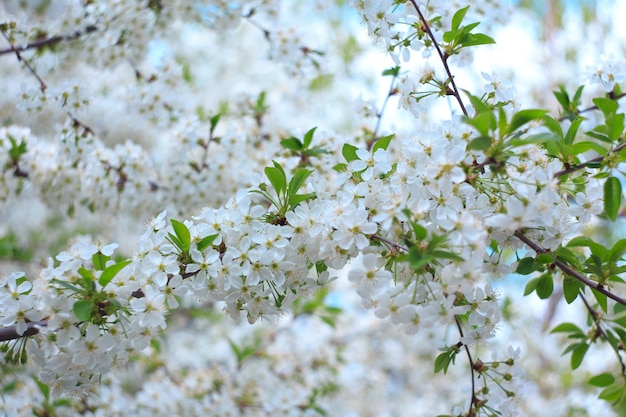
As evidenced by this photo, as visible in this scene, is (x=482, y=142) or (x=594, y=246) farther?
(x=594, y=246)

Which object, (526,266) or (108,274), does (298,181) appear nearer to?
(108,274)

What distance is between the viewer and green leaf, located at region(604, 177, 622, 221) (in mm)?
1519

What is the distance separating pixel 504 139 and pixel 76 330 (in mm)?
1202

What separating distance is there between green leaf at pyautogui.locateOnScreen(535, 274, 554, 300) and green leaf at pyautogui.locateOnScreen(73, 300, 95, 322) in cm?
134

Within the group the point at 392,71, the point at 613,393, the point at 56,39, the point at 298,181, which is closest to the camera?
the point at 298,181

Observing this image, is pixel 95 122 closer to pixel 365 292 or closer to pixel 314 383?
pixel 314 383

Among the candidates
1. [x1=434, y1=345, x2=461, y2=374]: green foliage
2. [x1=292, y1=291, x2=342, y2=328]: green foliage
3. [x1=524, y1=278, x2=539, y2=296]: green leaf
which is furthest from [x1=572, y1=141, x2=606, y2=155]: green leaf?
[x1=292, y1=291, x2=342, y2=328]: green foliage

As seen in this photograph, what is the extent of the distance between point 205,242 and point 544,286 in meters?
1.08

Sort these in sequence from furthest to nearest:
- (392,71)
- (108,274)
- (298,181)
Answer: (392,71)
(298,181)
(108,274)

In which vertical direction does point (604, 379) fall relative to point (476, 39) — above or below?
below

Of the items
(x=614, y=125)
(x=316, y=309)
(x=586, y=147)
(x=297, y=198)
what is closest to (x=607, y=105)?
(x=614, y=125)

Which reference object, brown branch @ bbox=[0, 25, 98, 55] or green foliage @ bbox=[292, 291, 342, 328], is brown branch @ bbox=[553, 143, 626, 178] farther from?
brown branch @ bbox=[0, 25, 98, 55]

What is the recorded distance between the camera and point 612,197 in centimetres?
153

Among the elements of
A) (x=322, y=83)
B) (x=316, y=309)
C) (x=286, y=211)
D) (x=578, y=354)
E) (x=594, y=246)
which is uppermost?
(x=594, y=246)
